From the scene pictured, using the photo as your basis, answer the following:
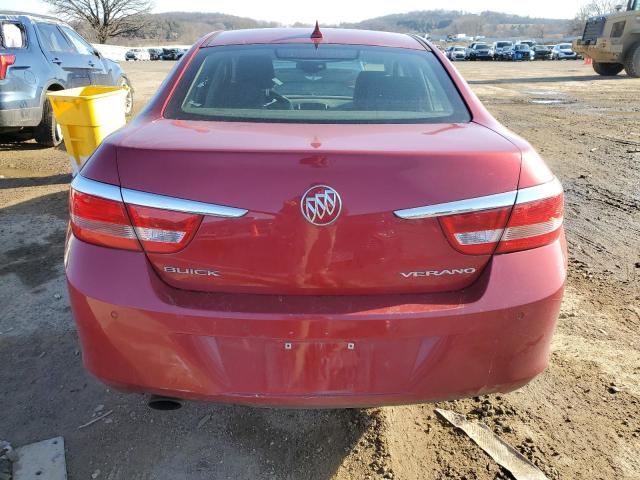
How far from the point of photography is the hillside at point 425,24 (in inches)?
4750

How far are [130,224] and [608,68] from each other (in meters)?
26.4

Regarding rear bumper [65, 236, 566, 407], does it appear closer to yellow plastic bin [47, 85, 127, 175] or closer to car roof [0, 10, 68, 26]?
yellow plastic bin [47, 85, 127, 175]

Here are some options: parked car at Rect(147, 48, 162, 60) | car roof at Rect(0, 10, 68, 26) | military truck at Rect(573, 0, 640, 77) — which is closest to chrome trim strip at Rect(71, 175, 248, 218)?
car roof at Rect(0, 10, 68, 26)

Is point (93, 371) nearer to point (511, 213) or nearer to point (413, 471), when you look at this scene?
point (413, 471)

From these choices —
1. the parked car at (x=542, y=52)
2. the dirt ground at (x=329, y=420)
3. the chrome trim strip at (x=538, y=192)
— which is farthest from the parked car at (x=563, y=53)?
the chrome trim strip at (x=538, y=192)

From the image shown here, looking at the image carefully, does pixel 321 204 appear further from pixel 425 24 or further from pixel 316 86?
pixel 425 24

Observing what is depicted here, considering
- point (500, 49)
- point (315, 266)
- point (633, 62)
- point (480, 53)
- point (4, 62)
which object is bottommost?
point (480, 53)

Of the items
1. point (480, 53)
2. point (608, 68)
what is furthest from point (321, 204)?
point (480, 53)

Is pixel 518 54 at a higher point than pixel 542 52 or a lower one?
lower

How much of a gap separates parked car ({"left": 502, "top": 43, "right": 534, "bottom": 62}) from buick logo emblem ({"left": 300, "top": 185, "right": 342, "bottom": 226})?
171ft

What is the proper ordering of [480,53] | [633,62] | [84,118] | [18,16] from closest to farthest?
[84,118]
[18,16]
[633,62]
[480,53]

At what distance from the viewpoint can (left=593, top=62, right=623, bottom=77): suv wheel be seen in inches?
898

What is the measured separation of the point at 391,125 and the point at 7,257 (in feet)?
11.3

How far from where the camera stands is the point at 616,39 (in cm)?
1984
